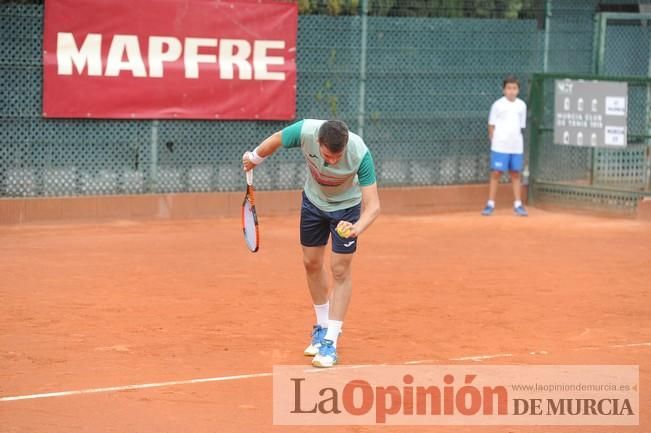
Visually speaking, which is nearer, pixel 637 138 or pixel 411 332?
pixel 411 332

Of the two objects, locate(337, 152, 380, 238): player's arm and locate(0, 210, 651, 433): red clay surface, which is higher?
locate(337, 152, 380, 238): player's arm

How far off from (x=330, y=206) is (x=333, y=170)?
34 cm

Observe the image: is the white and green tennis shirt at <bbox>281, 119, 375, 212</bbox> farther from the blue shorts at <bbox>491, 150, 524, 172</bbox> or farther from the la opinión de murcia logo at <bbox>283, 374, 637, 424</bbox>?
the blue shorts at <bbox>491, 150, 524, 172</bbox>

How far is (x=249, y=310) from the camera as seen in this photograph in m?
10.0

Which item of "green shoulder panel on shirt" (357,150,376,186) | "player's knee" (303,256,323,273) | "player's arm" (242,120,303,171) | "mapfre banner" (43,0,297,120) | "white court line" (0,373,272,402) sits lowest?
"white court line" (0,373,272,402)

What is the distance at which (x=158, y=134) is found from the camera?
15.6 meters

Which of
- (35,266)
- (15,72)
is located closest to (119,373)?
(35,266)

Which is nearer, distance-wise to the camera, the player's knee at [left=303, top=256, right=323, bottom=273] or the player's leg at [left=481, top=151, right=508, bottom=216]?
the player's knee at [left=303, top=256, right=323, bottom=273]

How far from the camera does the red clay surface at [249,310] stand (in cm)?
716

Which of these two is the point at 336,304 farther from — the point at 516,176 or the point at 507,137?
the point at 516,176

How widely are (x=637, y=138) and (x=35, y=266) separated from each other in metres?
9.08

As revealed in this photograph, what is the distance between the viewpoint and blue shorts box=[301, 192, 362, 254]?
8.27 metres

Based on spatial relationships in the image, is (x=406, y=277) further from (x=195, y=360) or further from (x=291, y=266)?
(x=195, y=360)

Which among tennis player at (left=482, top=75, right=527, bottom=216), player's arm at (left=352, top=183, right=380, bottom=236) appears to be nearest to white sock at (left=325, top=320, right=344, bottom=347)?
player's arm at (left=352, top=183, right=380, bottom=236)
